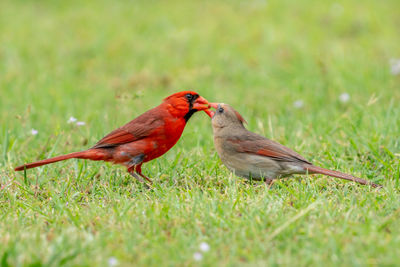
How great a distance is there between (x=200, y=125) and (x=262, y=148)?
192 cm

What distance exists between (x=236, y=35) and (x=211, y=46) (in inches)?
24.9

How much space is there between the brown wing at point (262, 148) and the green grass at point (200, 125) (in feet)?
0.76

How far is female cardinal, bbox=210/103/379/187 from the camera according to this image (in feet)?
14.7

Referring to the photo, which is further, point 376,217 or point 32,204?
point 32,204

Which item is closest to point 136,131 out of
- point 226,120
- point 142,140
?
point 142,140

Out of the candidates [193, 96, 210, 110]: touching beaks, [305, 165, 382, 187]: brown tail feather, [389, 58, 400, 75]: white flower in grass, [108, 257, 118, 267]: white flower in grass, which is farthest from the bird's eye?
[389, 58, 400, 75]: white flower in grass

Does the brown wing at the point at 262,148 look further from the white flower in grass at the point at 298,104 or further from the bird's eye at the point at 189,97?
the white flower in grass at the point at 298,104

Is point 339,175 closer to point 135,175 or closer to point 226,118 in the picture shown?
point 226,118

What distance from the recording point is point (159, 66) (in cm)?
891

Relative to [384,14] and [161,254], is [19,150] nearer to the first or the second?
[161,254]

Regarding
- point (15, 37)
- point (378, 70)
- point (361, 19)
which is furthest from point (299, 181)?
point (15, 37)

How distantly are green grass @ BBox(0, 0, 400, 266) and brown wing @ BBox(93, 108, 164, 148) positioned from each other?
26 centimetres

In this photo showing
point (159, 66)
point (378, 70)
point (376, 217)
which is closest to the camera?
point (376, 217)

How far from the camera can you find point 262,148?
464cm
